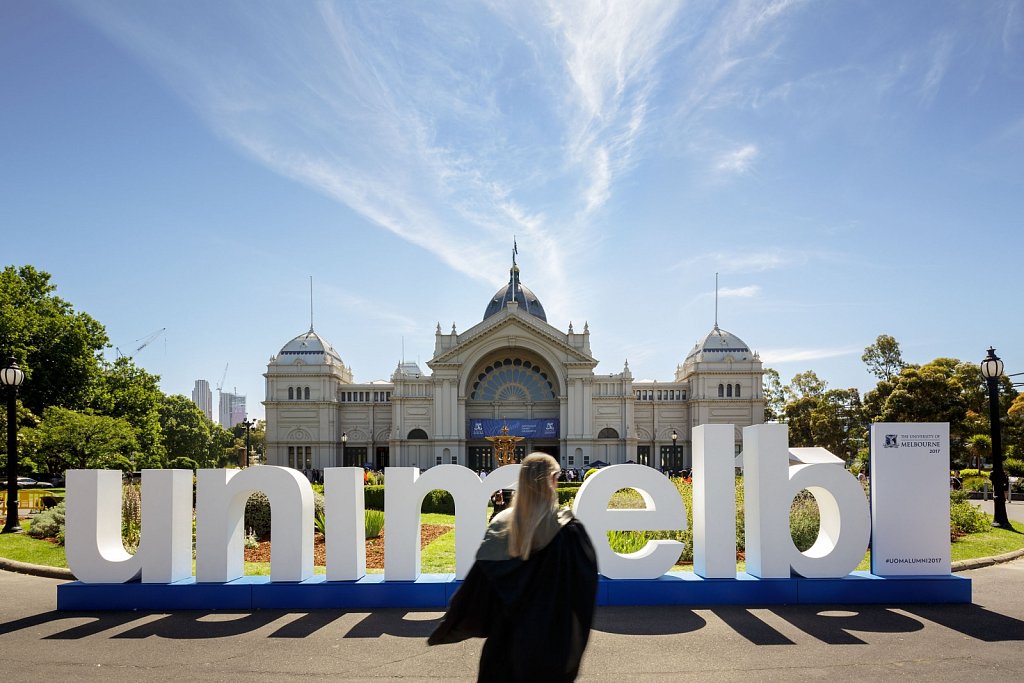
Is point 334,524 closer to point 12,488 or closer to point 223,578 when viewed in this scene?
point 223,578

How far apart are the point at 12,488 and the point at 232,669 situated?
52.7 ft

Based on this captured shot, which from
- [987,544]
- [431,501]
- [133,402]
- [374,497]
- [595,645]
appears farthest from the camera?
[133,402]

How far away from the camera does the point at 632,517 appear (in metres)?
11.1

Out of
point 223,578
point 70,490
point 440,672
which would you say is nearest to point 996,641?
point 440,672

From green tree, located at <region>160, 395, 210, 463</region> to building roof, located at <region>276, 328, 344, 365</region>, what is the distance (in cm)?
1092

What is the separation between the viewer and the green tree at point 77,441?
100.0 feet

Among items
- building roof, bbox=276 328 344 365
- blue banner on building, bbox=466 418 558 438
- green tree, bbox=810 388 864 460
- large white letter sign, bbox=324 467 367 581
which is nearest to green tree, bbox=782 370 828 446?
green tree, bbox=810 388 864 460

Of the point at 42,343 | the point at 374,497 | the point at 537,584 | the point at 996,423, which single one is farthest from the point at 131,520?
the point at 42,343

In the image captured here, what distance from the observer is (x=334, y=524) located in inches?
448

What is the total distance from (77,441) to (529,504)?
3267cm

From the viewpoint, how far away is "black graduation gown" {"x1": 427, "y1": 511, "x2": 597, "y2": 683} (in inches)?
170

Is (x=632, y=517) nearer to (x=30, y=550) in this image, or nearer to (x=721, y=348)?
(x=30, y=550)

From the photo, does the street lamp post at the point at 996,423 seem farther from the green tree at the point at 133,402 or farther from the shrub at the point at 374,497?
the green tree at the point at 133,402

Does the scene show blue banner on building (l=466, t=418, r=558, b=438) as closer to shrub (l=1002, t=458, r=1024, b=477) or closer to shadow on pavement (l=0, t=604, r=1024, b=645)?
shrub (l=1002, t=458, r=1024, b=477)
